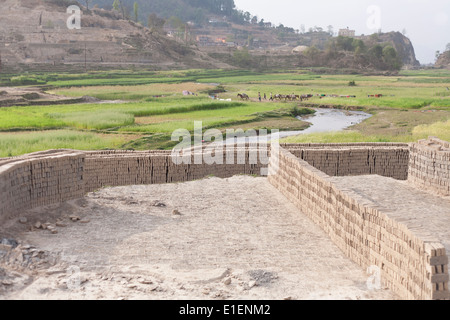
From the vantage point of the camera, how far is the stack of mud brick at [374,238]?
4762 mm

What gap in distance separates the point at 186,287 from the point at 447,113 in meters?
25.2

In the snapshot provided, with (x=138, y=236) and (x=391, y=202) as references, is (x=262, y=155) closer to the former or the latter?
(x=391, y=202)

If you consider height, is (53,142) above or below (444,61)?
below

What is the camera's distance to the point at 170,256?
6457 millimetres

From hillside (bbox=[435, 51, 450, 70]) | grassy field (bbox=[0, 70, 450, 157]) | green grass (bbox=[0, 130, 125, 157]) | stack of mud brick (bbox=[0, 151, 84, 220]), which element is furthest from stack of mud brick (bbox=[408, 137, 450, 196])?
hillside (bbox=[435, 51, 450, 70])

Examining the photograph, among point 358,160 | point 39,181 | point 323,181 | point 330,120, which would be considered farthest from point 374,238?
point 330,120

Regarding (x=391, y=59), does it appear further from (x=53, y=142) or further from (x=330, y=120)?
(x=53, y=142)

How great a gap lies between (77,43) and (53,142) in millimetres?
59200

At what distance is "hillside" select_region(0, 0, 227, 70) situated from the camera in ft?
212

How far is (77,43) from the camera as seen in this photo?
237ft

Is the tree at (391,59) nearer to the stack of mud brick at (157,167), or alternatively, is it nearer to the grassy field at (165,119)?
the grassy field at (165,119)

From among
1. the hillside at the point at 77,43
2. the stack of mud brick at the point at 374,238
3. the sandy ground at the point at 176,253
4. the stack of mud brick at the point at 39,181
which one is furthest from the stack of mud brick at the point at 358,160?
the hillside at the point at 77,43
